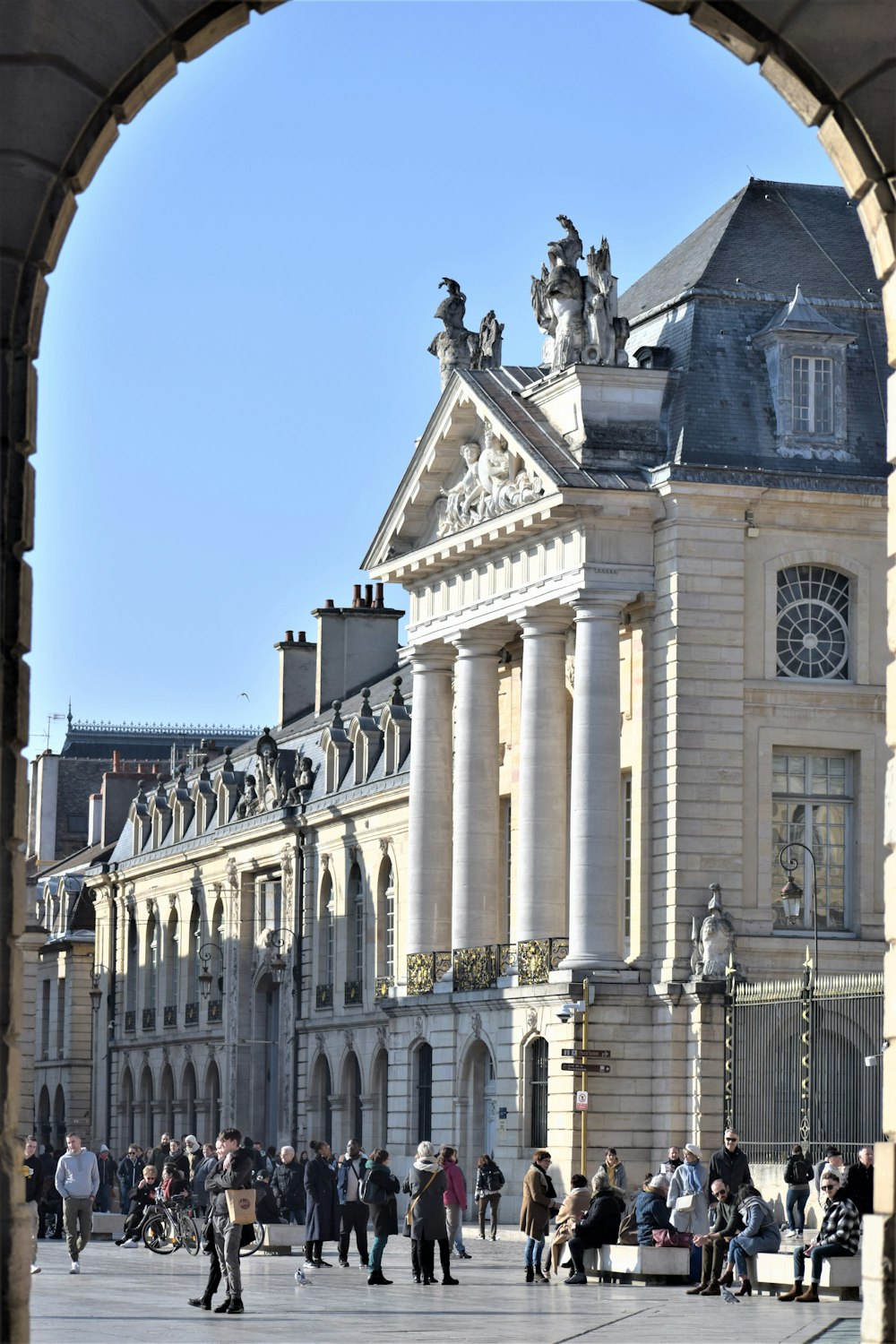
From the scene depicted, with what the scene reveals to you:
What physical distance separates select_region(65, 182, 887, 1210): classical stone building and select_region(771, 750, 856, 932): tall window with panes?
45mm

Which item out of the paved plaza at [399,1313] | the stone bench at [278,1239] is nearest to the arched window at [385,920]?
the stone bench at [278,1239]

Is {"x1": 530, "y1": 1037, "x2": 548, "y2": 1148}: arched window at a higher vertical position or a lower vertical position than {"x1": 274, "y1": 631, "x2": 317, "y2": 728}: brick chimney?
lower

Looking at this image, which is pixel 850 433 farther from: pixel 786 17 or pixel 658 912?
pixel 786 17

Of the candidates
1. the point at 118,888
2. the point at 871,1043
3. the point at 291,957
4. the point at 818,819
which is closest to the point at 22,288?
the point at 871,1043

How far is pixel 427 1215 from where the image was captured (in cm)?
3281

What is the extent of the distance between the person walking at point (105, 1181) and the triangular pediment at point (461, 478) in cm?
1406

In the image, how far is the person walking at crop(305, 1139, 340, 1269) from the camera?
34438 mm

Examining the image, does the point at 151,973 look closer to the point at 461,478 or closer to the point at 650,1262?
the point at 461,478

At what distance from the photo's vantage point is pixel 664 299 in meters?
51.8

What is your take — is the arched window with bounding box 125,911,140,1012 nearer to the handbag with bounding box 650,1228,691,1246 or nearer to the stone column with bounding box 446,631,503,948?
the stone column with bounding box 446,631,503,948

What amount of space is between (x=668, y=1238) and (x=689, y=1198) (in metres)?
1.37

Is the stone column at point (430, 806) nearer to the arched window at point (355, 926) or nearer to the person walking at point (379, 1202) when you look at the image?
the arched window at point (355, 926)

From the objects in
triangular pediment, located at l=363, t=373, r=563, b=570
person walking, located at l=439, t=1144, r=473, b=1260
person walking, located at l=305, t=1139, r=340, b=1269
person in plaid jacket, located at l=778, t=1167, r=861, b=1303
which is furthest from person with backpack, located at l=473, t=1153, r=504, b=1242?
person in plaid jacket, located at l=778, t=1167, r=861, b=1303

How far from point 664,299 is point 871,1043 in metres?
13.8
